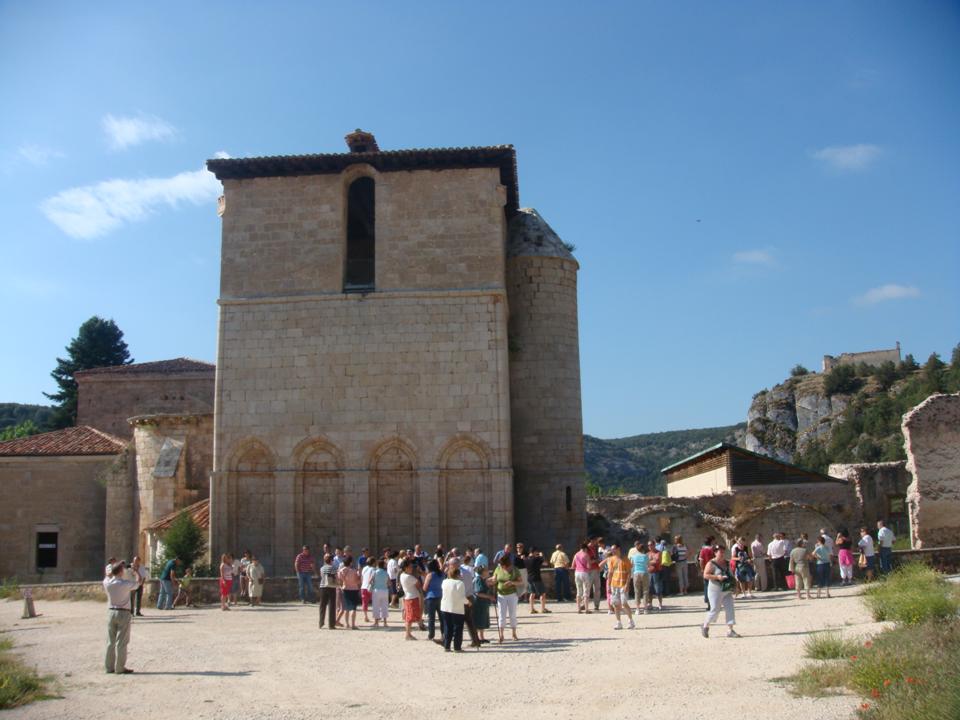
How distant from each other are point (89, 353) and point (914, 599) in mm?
50881

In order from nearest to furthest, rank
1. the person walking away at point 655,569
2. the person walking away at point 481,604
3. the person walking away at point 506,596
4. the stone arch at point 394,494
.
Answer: the person walking away at point 481,604 → the person walking away at point 506,596 → the person walking away at point 655,569 → the stone arch at point 394,494

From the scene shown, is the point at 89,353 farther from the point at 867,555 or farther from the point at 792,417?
the point at 792,417

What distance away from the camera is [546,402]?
23719 millimetres

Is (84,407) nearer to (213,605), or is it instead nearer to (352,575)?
(213,605)

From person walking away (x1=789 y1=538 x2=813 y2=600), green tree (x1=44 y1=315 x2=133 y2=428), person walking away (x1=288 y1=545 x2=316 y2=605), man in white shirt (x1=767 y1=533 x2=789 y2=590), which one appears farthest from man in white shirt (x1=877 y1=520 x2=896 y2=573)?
green tree (x1=44 y1=315 x2=133 y2=428)

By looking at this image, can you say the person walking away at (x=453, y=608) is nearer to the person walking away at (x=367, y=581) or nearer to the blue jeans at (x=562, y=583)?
the person walking away at (x=367, y=581)

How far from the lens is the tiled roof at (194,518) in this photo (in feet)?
73.4

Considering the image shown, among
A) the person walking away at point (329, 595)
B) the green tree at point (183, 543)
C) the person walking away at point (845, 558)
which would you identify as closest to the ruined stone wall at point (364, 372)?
the green tree at point (183, 543)

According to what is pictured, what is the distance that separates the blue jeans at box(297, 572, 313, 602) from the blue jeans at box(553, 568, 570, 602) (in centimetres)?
508

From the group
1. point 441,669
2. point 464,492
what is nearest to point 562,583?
point 464,492

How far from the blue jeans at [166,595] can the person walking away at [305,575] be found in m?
2.61

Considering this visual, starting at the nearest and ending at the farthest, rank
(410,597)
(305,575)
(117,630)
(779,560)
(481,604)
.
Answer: (117,630)
(481,604)
(410,597)
(305,575)
(779,560)

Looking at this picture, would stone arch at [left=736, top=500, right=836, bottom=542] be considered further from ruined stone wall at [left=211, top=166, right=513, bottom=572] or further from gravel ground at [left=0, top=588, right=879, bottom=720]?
gravel ground at [left=0, top=588, right=879, bottom=720]

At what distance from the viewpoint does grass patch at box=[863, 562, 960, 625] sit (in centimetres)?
1158
